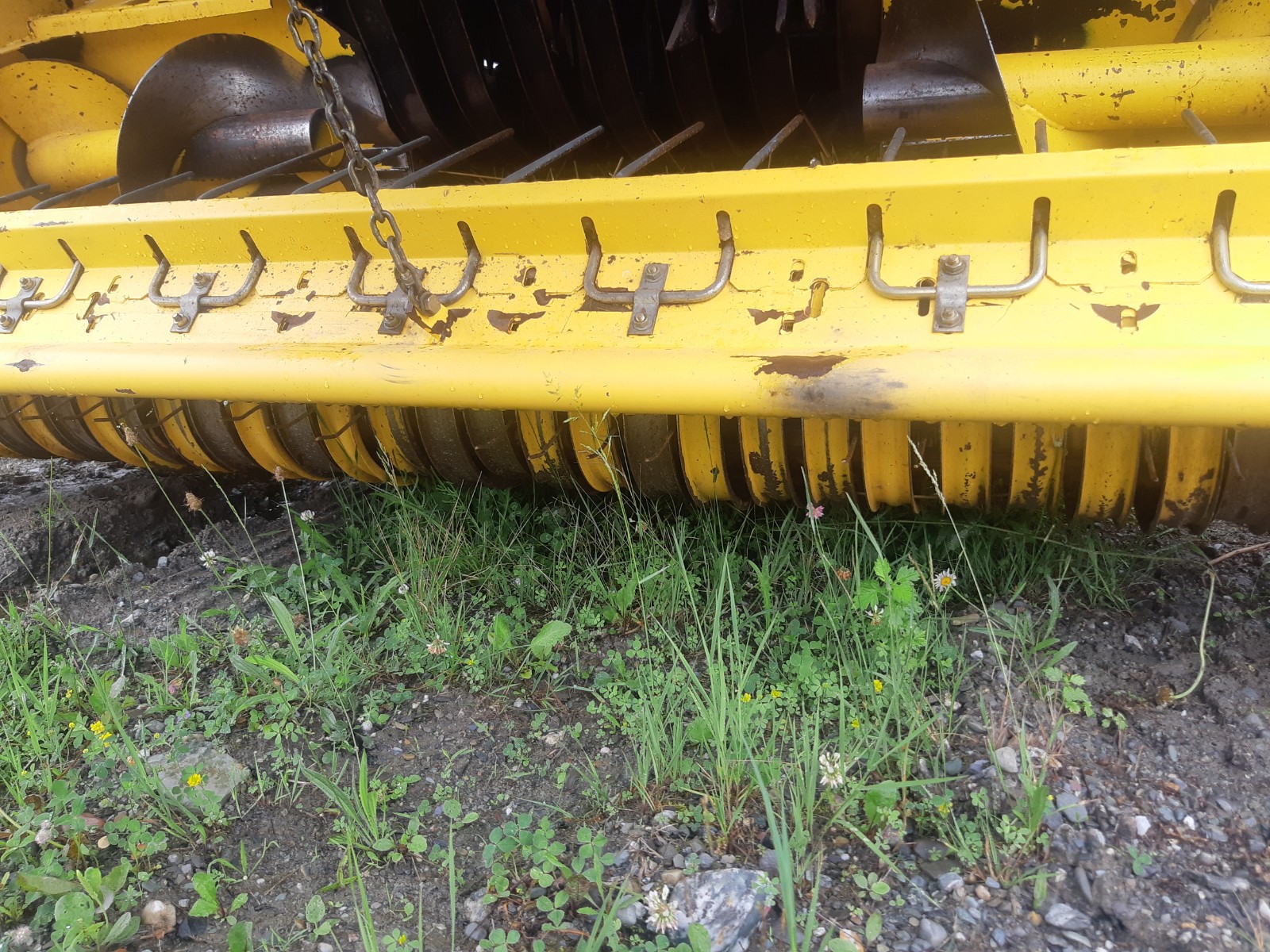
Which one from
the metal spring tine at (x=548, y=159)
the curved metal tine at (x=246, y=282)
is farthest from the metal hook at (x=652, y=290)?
the curved metal tine at (x=246, y=282)

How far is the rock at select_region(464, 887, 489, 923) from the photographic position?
128cm

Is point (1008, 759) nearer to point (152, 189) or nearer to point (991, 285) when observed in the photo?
point (991, 285)

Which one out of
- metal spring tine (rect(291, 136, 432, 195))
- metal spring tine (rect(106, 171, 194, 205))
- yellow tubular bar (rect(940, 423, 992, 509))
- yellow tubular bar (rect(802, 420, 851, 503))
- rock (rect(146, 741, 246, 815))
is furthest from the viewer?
metal spring tine (rect(106, 171, 194, 205))

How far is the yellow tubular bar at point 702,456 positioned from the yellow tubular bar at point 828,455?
184mm

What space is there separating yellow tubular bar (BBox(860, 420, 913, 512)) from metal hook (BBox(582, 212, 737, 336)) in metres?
0.43

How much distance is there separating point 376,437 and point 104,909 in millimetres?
1063

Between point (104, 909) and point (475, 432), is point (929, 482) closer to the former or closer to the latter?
point (475, 432)

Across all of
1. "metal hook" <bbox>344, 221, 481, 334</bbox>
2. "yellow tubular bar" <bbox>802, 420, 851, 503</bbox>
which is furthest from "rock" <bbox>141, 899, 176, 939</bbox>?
"yellow tubular bar" <bbox>802, 420, 851, 503</bbox>

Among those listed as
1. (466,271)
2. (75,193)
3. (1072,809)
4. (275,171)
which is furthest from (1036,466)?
(75,193)

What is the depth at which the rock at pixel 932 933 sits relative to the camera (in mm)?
1148

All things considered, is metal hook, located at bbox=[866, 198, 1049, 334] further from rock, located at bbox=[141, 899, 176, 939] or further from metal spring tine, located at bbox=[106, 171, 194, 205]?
metal spring tine, located at bbox=[106, 171, 194, 205]

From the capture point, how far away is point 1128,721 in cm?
145

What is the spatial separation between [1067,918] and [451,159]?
1.91 m

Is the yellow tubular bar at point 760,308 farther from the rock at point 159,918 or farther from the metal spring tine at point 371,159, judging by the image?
the rock at point 159,918
